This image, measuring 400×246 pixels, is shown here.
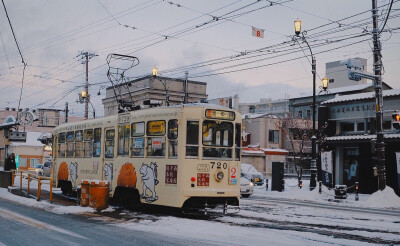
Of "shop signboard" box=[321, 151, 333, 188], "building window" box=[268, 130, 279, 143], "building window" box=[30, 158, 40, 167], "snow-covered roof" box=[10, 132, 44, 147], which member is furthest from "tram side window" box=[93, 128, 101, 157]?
"building window" box=[30, 158, 40, 167]

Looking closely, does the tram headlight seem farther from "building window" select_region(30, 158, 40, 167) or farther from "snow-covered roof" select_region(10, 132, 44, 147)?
"building window" select_region(30, 158, 40, 167)

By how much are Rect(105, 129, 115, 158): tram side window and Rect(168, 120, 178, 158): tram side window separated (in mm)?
3462

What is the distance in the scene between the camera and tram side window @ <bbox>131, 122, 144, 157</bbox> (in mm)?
14103

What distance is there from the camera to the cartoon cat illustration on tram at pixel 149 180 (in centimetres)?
1336

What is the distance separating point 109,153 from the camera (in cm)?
1595

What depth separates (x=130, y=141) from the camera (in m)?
14.7

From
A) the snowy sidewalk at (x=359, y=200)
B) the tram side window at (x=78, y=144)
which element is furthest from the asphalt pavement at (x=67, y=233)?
the snowy sidewalk at (x=359, y=200)

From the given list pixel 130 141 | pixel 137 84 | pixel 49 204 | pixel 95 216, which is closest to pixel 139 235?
pixel 95 216

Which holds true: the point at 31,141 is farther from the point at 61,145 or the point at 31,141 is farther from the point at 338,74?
the point at 338,74

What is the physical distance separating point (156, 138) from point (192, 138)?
130 centimetres

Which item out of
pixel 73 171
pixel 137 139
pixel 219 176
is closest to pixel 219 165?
pixel 219 176

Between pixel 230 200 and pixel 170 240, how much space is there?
447cm

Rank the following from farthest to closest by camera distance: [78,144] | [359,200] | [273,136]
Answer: [273,136] → [359,200] → [78,144]

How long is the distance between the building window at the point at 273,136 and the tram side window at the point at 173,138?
46.4 m
